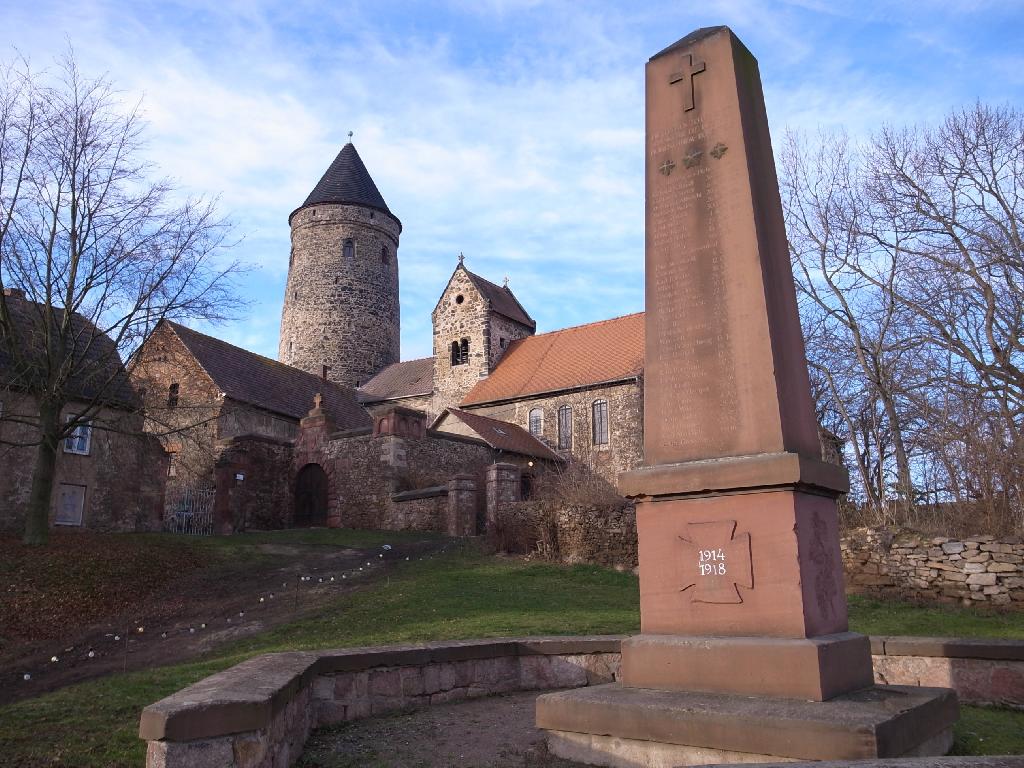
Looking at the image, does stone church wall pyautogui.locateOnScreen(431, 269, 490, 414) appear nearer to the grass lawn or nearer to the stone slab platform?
the grass lawn

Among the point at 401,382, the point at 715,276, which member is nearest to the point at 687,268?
the point at 715,276

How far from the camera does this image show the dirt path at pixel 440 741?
190 inches

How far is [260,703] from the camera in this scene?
4086 millimetres

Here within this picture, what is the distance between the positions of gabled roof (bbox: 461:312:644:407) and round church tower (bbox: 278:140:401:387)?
11.6 meters

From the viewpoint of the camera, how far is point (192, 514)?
2394cm

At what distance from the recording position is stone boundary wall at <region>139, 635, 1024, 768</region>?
3.96 meters

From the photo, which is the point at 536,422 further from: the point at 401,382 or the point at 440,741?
the point at 440,741

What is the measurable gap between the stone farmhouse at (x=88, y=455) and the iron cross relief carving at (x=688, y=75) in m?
14.9

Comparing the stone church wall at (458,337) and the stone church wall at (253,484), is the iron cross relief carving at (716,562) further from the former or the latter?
the stone church wall at (458,337)

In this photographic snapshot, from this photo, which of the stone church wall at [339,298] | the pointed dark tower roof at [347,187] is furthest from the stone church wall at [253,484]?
the pointed dark tower roof at [347,187]

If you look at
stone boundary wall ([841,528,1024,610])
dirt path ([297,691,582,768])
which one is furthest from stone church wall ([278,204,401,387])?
dirt path ([297,691,582,768])

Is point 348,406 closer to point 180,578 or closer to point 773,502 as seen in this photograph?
point 180,578

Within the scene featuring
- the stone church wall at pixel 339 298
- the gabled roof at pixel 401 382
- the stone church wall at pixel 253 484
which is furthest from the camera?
the stone church wall at pixel 339 298

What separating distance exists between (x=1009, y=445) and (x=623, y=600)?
766 cm
